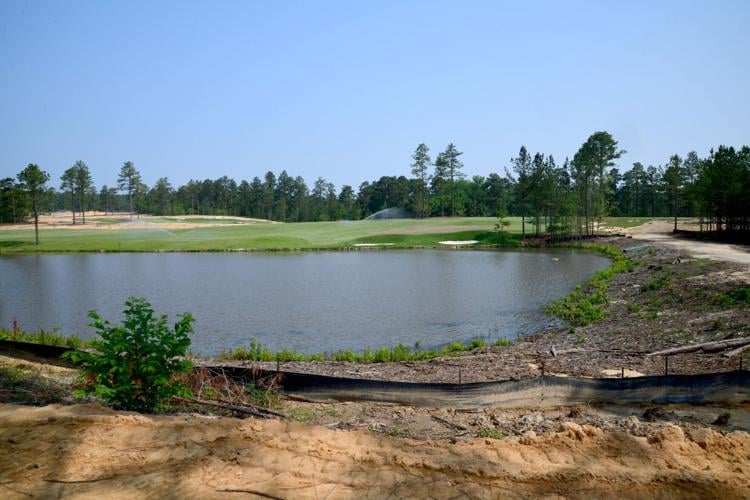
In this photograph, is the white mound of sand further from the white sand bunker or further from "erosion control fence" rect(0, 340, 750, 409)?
"erosion control fence" rect(0, 340, 750, 409)

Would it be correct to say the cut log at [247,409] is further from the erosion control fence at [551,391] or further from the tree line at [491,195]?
the tree line at [491,195]

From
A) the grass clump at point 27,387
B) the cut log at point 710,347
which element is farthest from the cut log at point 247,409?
the cut log at point 710,347

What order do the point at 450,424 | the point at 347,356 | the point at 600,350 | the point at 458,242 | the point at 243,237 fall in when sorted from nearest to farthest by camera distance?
the point at 450,424, the point at 600,350, the point at 347,356, the point at 458,242, the point at 243,237

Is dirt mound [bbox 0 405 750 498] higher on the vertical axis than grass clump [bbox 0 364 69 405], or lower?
higher

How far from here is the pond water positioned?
19938 millimetres

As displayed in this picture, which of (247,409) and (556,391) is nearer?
(247,409)

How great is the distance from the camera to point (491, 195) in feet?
420

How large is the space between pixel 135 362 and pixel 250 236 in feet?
243

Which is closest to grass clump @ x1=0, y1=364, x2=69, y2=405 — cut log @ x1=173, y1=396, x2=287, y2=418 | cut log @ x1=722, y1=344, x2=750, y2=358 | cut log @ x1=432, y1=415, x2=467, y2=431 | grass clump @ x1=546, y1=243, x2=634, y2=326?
cut log @ x1=173, y1=396, x2=287, y2=418

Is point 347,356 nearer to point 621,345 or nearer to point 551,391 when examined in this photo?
point 551,391

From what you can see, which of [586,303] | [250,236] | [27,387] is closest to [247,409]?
[27,387]

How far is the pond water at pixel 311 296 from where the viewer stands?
19.9 metres

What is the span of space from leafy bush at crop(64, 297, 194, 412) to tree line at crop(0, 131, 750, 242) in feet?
174

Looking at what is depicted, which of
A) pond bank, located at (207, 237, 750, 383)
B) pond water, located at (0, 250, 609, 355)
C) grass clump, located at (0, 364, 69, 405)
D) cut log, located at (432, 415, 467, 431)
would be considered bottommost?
pond water, located at (0, 250, 609, 355)
